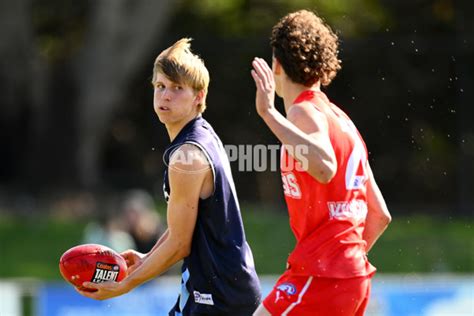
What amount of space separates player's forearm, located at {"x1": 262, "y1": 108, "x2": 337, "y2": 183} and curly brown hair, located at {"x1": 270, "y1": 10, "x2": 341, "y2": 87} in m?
0.39

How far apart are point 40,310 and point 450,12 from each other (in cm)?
852

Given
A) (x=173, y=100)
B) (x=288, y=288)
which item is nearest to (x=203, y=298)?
(x=288, y=288)

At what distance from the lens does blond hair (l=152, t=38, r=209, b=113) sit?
5020 millimetres

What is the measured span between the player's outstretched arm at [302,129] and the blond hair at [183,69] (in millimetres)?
493

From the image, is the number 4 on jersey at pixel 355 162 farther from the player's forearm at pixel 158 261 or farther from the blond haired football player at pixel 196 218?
the player's forearm at pixel 158 261

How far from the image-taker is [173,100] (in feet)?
16.4

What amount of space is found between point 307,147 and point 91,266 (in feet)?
4.46

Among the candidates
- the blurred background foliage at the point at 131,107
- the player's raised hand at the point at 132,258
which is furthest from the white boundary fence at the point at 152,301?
the player's raised hand at the point at 132,258

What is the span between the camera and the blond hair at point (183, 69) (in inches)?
198

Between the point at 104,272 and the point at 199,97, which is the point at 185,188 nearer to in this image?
the point at 199,97

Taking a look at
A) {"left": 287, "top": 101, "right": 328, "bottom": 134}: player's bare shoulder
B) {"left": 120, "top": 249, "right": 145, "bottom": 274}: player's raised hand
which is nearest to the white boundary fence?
{"left": 120, "top": 249, "right": 145, "bottom": 274}: player's raised hand

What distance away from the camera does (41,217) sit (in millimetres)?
15930

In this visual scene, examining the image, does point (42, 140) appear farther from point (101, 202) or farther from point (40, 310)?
point (40, 310)

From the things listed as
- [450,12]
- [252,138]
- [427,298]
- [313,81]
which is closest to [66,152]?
[450,12]
